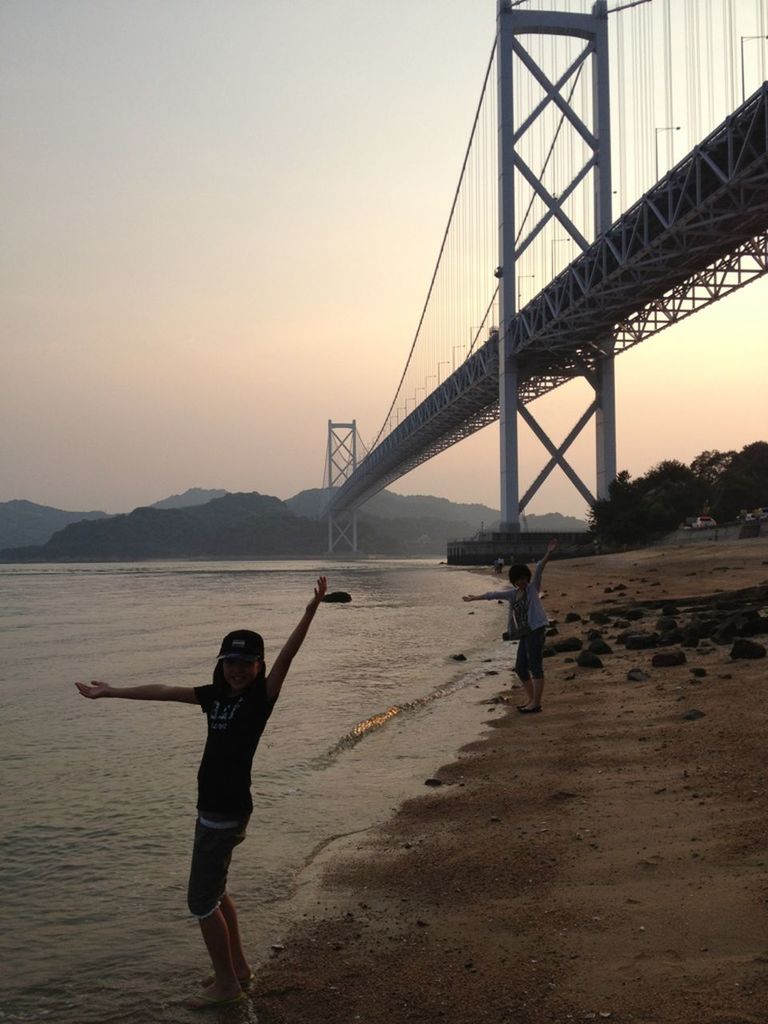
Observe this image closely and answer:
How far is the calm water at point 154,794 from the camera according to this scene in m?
3.31

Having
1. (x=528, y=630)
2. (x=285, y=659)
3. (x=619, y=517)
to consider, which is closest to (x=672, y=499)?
(x=619, y=517)

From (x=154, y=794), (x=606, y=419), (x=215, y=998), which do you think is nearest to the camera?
(x=215, y=998)

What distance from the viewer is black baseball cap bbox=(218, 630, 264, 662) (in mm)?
3021

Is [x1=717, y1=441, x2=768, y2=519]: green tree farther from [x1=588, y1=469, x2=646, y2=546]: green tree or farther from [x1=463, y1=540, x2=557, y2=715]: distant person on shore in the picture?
[x1=463, y1=540, x2=557, y2=715]: distant person on shore

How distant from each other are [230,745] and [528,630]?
15.7 feet

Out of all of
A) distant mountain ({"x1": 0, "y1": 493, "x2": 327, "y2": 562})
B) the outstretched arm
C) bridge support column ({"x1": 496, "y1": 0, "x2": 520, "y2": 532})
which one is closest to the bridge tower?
bridge support column ({"x1": 496, "y1": 0, "x2": 520, "y2": 532})

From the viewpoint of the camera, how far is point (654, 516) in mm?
43031

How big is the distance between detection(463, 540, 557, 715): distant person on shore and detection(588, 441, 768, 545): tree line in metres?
→ 34.9

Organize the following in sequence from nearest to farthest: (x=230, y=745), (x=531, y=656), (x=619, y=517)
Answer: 1. (x=230, y=745)
2. (x=531, y=656)
3. (x=619, y=517)

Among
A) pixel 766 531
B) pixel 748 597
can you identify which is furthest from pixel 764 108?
pixel 748 597

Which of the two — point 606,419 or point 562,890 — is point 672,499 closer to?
point 606,419

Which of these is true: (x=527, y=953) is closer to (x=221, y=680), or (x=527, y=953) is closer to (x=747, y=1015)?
(x=747, y=1015)

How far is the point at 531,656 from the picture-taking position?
751cm

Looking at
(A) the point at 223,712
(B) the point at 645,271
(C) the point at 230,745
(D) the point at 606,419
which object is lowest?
(C) the point at 230,745
